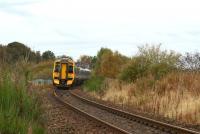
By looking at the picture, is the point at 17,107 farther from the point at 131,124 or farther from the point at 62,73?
the point at 62,73

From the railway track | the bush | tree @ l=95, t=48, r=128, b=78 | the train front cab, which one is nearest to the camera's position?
the railway track

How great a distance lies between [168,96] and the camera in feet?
74.3

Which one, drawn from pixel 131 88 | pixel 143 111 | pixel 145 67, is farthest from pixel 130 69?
pixel 143 111

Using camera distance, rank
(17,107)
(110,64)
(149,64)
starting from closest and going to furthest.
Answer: (17,107), (149,64), (110,64)

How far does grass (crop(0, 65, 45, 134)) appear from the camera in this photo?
33.9ft

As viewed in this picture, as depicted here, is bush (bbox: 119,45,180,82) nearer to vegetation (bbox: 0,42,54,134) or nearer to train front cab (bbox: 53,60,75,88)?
train front cab (bbox: 53,60,75,88)

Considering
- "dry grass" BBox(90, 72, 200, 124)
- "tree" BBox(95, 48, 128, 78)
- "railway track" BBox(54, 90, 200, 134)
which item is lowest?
"railway track" BBox(54, 90, 200, 134)

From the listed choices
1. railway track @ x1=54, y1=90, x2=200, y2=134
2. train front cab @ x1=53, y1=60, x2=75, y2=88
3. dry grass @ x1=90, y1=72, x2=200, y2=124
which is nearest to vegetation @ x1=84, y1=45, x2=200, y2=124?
dry grass @ x1=90, y1=72, x2=200, y2=124

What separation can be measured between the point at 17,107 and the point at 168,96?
11508mm

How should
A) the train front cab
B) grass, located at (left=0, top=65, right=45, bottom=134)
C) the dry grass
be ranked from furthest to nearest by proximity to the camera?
the train front cab, the dry grass, grass, located at (left=0, top=65, right=45, bottom=134)

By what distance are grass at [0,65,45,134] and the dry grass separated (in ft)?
22.1

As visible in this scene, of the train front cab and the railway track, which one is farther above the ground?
the train front cab

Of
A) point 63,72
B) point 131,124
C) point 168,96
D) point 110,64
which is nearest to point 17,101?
point 131,124

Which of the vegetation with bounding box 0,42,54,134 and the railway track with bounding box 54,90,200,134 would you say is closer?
the vegetation with bounding box 0,42,54,134
